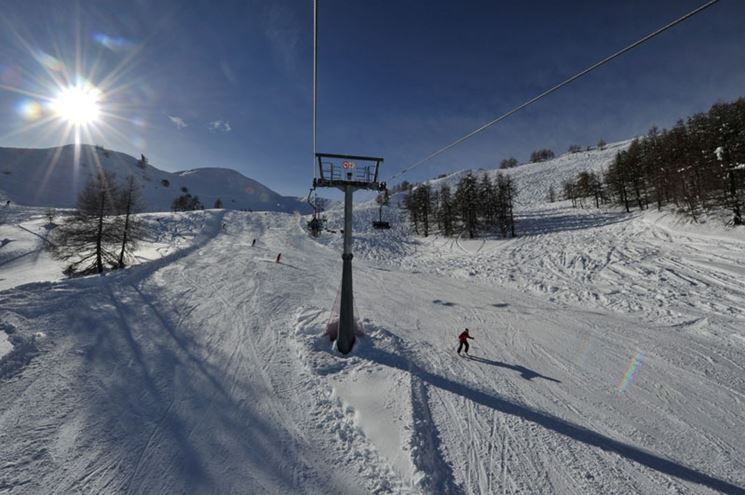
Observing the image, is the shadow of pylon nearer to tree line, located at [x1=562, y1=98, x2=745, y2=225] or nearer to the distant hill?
tree line, located at [x1=562, y1=98, x2=745, y2=225]

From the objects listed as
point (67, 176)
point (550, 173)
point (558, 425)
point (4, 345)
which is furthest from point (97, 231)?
point (67, 176)

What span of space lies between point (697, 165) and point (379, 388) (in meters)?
37.2

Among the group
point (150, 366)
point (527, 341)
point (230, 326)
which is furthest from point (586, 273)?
point (150, 366)

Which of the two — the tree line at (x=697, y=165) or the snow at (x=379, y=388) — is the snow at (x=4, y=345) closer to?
the snow at (x=379, y=388)

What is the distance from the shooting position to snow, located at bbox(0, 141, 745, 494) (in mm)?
5223

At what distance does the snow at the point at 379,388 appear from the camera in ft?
17.1

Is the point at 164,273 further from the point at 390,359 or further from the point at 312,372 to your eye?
the point at 390,359

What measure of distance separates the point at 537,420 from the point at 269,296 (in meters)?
13.7

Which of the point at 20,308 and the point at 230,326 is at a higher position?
the point at 20,308

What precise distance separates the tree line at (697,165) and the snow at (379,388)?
707 cm

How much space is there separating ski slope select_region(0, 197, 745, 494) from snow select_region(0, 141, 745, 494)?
5cm

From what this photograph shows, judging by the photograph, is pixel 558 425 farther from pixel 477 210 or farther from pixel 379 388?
pixel 477 210

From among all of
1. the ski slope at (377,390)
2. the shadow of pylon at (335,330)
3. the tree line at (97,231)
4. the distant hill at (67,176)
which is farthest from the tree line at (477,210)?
the distant hill at (67,176)

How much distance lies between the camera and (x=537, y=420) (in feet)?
22.1
